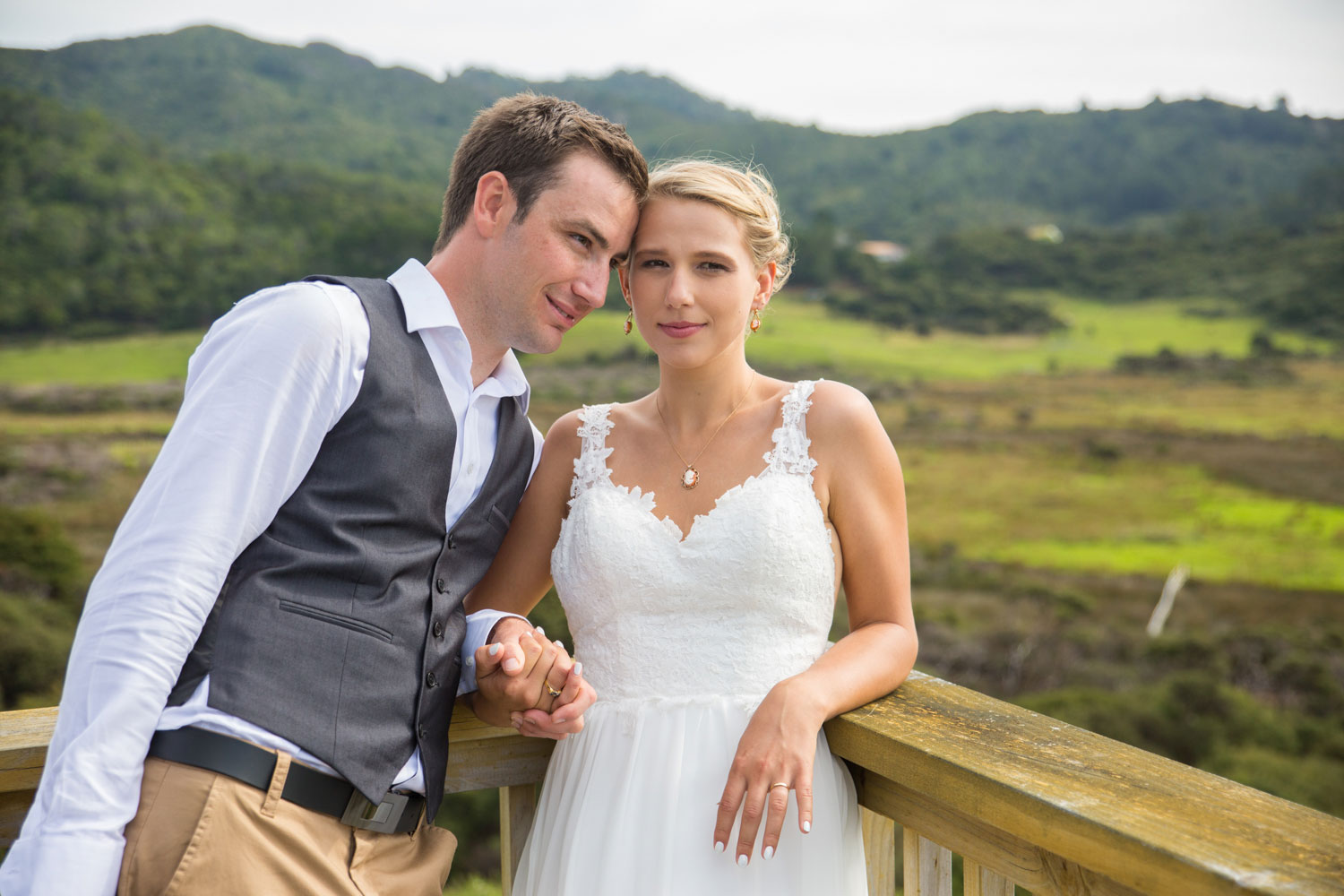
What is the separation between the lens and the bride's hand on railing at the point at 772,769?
1620 millimetres

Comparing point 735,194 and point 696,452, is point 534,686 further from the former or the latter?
point 735,194

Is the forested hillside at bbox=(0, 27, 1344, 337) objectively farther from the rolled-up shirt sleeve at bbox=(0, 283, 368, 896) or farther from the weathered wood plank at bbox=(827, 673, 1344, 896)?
the weathered wood plank at bbox=(827, 673, 1344, 896)

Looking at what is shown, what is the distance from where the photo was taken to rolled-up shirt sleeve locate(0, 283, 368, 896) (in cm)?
133

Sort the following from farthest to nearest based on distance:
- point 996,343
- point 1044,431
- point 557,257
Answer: point 996,343
point 1044,431
point 557,257

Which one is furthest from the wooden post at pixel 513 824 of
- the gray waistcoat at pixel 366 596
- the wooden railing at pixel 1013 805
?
the gray waistcoat at pixel 366 596

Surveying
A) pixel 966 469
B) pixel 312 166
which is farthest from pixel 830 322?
pixel 312 166

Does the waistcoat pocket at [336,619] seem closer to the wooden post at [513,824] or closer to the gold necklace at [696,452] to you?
the wooden post at [513,824]

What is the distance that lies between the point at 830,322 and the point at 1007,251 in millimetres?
16900

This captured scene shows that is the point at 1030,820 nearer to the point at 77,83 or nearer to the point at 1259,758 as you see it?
the point at 1259,758

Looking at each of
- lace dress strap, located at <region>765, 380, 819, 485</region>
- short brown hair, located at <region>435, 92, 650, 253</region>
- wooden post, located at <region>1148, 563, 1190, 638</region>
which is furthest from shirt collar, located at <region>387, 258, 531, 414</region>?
wooden post, located at <region>1148, 563, 1190, 638</region>

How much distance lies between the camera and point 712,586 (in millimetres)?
2068

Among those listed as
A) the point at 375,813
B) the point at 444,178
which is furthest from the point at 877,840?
the point at 444,178

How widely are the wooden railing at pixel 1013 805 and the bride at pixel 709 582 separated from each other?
0.08 metres

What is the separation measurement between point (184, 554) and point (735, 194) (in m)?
1.34
